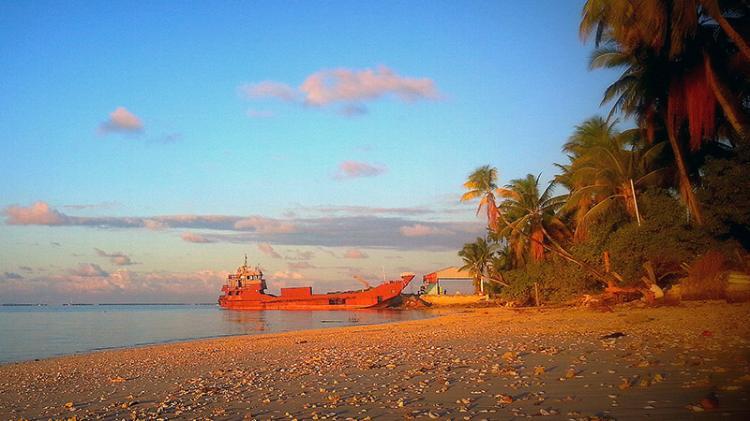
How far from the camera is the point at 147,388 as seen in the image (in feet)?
28.7

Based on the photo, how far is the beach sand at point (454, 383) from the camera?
510cm

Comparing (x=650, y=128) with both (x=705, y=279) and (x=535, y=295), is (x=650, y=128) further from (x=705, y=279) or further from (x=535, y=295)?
(x=535, y=295)

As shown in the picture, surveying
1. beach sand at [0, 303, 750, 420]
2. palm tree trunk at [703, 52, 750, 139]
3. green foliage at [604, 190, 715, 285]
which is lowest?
beach sand at [0, 303, 750, 420]

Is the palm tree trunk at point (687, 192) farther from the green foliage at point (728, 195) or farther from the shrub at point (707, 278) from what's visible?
the shrub at point (707, 278)

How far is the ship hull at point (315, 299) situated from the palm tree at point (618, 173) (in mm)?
42050

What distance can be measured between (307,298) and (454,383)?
60.8 m


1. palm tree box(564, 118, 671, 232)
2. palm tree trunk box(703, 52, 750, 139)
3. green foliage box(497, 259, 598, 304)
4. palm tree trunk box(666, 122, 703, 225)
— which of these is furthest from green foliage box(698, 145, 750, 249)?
green foliage box(497, 259, 598, 304)

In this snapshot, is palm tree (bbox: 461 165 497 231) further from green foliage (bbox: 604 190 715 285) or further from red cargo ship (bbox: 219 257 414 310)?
red cargo ship (bbox: 219 257 414 310)

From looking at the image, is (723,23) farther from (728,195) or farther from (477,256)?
(477,256)

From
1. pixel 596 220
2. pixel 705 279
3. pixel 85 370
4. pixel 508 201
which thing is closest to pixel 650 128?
pixel 596 220

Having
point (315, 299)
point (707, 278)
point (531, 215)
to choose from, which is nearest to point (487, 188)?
point (531, 215)

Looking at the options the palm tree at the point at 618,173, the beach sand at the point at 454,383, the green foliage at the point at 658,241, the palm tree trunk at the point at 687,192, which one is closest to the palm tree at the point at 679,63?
the palm tree trunk at the point at 687,192

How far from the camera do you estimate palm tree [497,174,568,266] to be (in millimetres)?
29516

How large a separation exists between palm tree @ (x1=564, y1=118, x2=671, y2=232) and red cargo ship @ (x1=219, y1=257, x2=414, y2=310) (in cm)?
4206
